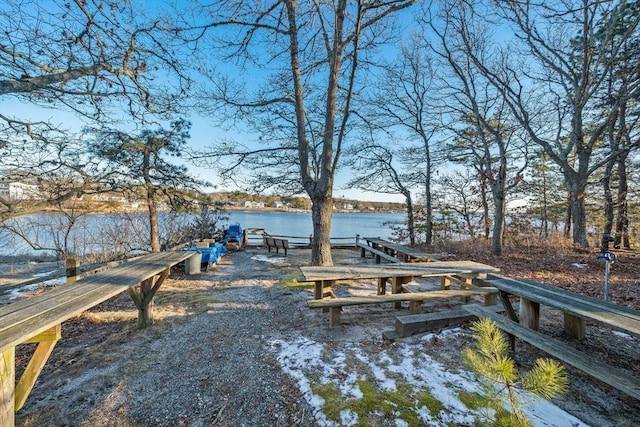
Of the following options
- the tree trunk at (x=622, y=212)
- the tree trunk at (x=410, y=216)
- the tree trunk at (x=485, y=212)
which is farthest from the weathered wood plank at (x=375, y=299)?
the tree trunk at (x=622, y=212)

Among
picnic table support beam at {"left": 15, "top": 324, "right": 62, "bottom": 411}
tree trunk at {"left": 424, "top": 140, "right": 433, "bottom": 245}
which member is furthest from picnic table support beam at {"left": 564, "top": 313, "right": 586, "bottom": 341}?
tree trunk at {"left": 424, "top": 140, "right": 433, "bottom": 245}

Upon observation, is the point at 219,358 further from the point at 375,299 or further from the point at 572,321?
the point at 572,321

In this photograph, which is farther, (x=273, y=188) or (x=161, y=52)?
(x=273, y=188)

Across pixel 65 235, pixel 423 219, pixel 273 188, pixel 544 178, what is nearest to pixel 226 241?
pixel 273 188

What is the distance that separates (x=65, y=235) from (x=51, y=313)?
30.1 ft

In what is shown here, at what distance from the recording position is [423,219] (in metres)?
11.4

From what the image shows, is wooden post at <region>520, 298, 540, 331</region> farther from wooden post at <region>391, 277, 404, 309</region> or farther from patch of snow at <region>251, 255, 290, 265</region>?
patch of snow at <region>251, 255, 290, 265</region>

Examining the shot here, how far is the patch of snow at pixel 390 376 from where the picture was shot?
1.76 meters

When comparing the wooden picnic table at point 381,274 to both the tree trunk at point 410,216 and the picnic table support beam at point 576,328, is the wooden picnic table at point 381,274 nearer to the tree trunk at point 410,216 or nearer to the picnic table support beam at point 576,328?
the picnic table support beam at point 576,328

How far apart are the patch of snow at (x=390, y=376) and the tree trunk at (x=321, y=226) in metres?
2.73

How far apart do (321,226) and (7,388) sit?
4546mm

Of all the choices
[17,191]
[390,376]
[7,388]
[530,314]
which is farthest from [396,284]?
[17,191]

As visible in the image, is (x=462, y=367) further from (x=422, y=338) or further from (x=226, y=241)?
(x=226, y=241)

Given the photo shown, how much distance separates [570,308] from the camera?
6.94ft
